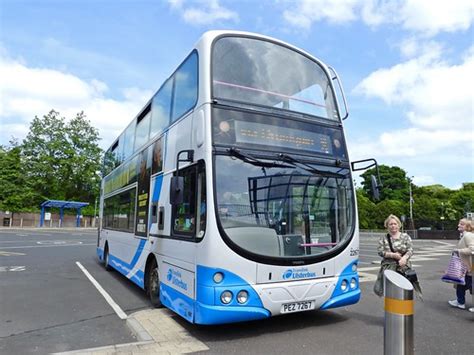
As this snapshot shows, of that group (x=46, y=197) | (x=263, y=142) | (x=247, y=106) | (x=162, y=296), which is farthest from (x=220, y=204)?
(x=46, y=197)

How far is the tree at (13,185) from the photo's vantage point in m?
51.5

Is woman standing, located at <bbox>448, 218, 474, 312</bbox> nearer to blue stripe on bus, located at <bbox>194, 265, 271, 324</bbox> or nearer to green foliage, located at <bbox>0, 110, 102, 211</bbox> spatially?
blue stripe on bus, located at <bbox>194, 265, 271, 324</bbox>

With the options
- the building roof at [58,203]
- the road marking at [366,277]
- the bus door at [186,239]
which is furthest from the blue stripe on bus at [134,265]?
the building roof at [58,203]

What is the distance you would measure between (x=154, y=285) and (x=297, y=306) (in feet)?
9.74

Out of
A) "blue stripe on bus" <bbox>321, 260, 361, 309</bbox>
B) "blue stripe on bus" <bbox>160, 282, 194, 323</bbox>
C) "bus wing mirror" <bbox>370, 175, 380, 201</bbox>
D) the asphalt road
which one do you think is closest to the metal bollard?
the asphalt road

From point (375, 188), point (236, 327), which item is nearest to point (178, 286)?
point (236, 327)

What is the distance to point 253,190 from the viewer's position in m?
5.22

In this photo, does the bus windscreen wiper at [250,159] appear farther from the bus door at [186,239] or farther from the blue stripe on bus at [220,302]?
the blue stripe on bus at [220,302]

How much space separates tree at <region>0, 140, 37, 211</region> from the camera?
5147cm

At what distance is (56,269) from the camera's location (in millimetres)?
12680

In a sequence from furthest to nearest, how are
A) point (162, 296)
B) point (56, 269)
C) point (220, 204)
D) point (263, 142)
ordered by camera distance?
point (56, 269), point (162, 296), point (263, 142), point (220, 204)

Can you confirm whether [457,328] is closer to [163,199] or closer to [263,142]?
[263,142]

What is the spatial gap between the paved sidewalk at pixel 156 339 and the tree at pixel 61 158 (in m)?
54.2

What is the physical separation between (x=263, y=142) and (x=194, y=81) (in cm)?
150
